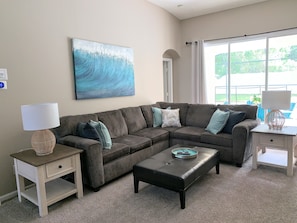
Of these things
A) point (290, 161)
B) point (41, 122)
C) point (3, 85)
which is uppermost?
point (3, 85)

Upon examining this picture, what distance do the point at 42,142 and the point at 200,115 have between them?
9.74 feet

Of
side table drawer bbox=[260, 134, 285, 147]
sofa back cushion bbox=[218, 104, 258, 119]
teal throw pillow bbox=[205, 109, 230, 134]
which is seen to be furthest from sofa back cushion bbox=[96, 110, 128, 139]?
side table drawer bbox=[260, 134, 285, 147]

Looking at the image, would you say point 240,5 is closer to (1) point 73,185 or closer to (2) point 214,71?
(2) point 214,71

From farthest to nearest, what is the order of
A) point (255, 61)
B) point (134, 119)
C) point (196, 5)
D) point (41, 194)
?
1. point (255, 61)
2. point (196, 5)
3. point (134, 119)
4. point (41, 194)

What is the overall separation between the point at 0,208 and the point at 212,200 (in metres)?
2.40

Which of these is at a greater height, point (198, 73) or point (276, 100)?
point (198, 73)

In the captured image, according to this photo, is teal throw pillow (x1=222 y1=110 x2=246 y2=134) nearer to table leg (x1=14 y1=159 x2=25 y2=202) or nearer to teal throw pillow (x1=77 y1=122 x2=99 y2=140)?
teal throw pillow (x1=77 y1=122 x2=99 y2=140)

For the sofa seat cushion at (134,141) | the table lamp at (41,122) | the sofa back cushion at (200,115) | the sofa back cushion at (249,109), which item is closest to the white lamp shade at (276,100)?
the sofa back cushion at (249,109)

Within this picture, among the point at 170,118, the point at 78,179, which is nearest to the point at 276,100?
the point at 170,118

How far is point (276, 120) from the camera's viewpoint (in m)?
3.27

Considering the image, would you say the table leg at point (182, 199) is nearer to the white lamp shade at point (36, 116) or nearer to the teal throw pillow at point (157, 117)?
the white lamp shade at point (36, 116)

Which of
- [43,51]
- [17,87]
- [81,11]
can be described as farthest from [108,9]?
[17,87]

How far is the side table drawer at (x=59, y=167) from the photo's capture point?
2326 mm

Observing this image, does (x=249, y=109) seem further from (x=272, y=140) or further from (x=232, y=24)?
(x=232, y=24)
